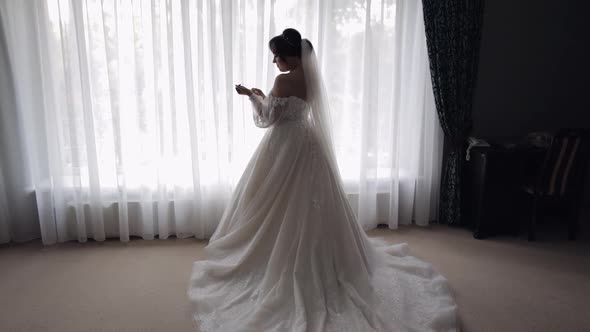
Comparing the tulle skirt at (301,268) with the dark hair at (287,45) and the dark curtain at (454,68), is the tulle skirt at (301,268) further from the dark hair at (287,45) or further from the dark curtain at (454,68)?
the dark curtain at (454,68)

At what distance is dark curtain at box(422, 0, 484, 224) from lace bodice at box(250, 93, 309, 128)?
152cm

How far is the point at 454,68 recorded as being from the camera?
3.31 metres

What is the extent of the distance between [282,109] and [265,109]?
118 millimetres

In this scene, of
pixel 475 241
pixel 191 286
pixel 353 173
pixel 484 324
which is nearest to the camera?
pixel 484 324

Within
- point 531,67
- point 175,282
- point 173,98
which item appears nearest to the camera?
point 175,282

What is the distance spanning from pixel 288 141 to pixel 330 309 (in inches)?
40.2

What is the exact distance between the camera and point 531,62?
375 centimetres

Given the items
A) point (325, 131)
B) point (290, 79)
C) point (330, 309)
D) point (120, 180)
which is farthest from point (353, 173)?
point (120, 180)

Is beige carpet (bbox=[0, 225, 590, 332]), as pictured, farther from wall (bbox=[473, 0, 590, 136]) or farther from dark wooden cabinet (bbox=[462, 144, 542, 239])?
wall (bbox=[473, 0, 590, 136])

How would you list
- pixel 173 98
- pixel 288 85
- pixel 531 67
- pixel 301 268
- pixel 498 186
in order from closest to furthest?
pixel 301 268 < pixel 288 85 < pixel 173 98 < pixel 498 186 < pixel 531 67

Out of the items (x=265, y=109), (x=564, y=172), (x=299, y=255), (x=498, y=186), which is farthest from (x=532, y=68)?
(x=299, y=255)

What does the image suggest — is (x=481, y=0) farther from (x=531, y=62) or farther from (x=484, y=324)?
(x=484, y=324)

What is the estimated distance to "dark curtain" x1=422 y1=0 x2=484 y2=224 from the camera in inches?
127

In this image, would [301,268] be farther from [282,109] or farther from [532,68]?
[532,68]
